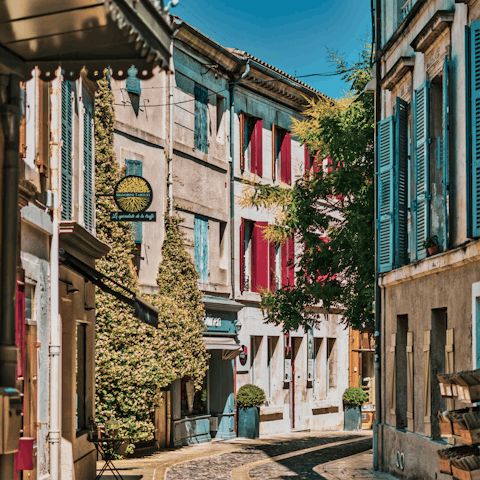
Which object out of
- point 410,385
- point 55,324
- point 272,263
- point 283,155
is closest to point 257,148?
point 283,155

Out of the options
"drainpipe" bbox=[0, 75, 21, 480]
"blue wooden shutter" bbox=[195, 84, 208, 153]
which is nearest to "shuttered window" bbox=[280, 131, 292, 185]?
"blue wooden shutter" bbox=[195, 84, 208, 153]

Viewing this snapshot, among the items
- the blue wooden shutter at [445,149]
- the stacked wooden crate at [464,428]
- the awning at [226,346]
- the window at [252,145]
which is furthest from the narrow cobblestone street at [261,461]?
the stacked wooden crate at [464,428]

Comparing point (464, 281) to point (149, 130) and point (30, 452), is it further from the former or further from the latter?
point (149, 130)

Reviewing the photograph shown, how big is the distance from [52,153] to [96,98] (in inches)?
230

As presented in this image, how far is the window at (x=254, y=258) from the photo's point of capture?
90.3ft

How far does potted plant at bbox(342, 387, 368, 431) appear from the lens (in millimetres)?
29969

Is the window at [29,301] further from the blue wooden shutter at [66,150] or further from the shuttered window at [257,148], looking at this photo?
the shuttered window at [257,148]

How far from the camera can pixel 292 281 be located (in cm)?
3020

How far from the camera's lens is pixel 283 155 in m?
30.3

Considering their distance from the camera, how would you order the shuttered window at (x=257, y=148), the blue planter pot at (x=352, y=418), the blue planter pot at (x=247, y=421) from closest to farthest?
the blue planter pot at (x=247, y=421), the shuttered window at (x=257, y=148), the blue planter pot at (x=352, y=418)

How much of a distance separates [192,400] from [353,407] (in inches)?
305

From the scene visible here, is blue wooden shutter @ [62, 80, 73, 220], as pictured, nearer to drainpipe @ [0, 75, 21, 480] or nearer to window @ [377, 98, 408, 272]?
window @ [377, 98, 408, 272]

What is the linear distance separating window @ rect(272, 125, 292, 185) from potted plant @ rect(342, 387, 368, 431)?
684 cm

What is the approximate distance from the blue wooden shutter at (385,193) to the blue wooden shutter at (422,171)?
1.00 metres
